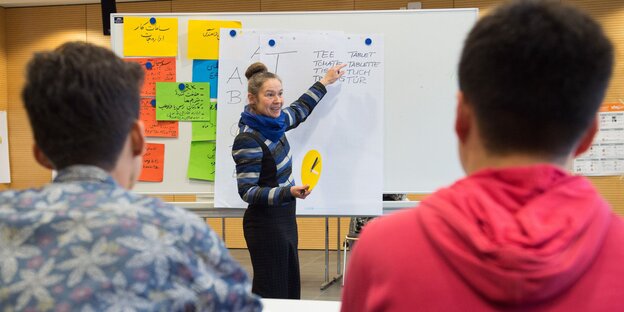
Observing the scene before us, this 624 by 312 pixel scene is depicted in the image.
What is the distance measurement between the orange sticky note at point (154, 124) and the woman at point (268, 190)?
0.72 metres

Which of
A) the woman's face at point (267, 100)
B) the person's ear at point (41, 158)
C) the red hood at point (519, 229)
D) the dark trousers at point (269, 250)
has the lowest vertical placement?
the dark trousers at point (269, 250)

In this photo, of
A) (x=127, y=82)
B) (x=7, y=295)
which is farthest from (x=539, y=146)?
(x=7, y=295)

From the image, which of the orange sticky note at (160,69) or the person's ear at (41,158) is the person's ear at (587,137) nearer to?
the person's ear at (41,158)

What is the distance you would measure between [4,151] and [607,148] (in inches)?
267

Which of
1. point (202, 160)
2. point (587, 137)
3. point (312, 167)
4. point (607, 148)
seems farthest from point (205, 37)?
point (607, 148)

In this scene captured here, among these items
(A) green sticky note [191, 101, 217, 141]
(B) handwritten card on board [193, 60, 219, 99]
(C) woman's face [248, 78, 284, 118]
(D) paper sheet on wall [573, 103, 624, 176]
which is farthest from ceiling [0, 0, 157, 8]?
(D) paper sheet on wall [573, 103, 624, 176]

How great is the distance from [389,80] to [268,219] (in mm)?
1093

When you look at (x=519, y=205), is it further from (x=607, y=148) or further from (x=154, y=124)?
(x=607, y=148)

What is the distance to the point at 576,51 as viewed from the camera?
0.63 m

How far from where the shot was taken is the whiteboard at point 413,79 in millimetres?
2928

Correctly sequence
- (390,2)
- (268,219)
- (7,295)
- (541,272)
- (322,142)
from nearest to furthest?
(541,272), (7,295), (268,219), (322,142), (390,2)

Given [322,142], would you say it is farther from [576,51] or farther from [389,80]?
[576,51]

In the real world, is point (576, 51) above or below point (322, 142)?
above

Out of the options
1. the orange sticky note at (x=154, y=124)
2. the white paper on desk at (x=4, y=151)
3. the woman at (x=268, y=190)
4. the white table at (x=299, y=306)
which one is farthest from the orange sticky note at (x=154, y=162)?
the white paper on desk at (x=4, y=151)
